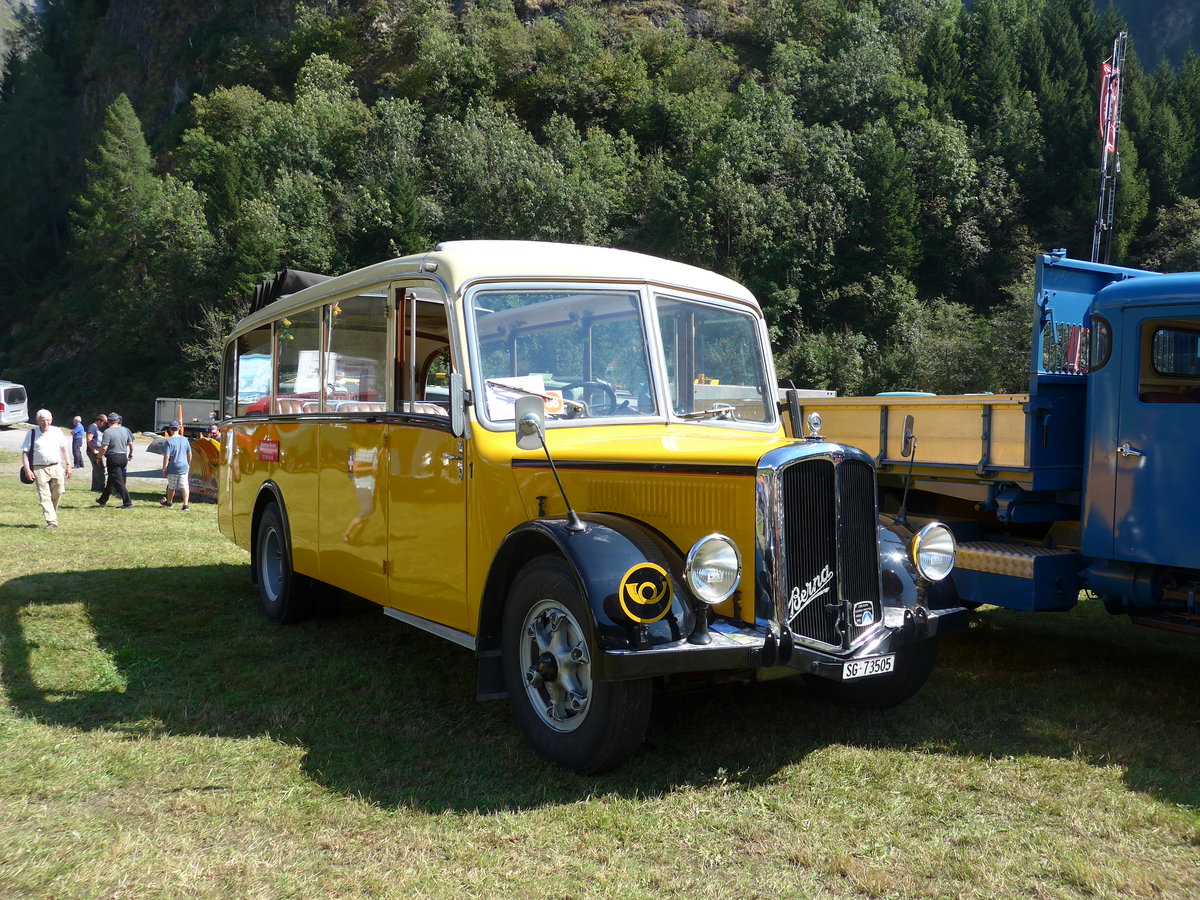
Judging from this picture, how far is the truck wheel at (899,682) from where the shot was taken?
509cm

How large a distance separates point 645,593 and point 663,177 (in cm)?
5207

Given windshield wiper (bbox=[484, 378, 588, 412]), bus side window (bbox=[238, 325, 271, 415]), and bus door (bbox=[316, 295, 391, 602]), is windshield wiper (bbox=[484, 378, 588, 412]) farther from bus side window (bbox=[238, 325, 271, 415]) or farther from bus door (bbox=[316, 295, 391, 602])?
bus side window (bbox=[238, 325, 271, 415])

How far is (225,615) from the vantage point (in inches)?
307

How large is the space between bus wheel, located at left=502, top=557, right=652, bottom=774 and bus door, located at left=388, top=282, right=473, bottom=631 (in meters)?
0.57

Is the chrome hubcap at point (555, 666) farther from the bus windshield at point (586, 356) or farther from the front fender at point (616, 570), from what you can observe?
the bus windshield at point (586, 356)

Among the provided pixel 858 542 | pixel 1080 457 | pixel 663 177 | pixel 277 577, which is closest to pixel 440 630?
pixel 858 542

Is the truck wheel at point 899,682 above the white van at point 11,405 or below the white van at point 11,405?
below

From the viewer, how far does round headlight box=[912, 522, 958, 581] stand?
191 inches

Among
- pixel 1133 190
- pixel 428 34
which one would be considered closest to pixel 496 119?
pixel 428 34

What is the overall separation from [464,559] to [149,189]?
59.8m

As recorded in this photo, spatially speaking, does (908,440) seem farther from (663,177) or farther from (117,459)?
(663,177)

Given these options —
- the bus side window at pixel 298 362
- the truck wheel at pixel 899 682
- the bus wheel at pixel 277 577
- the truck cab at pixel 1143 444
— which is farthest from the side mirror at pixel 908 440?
the bus wheel at pixel 277 577

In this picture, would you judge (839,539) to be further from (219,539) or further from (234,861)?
(219,539)

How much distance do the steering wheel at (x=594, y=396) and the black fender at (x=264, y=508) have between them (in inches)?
123
